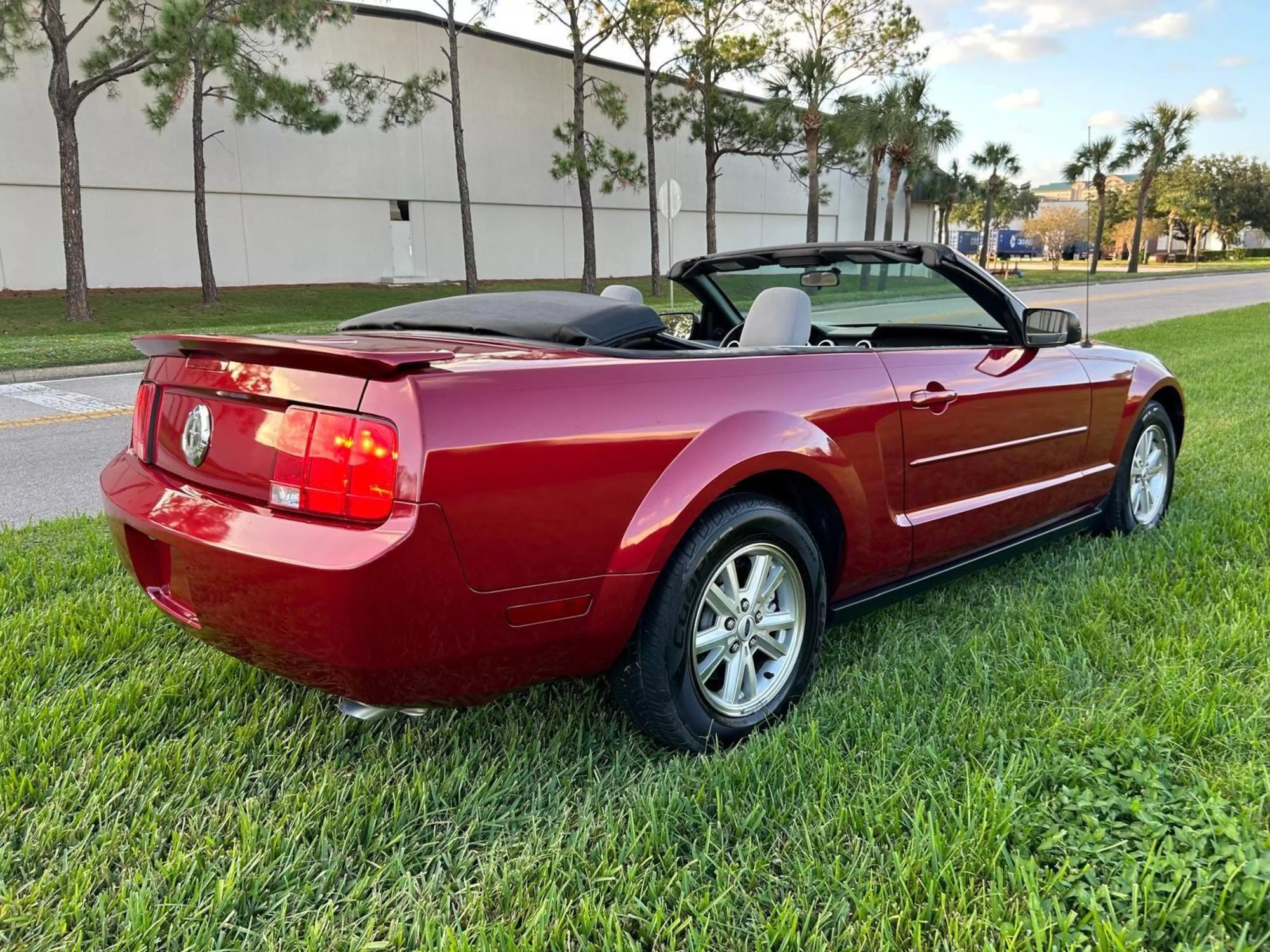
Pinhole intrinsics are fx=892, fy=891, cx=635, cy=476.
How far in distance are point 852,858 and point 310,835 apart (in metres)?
1.22

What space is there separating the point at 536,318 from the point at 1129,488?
2933 mm

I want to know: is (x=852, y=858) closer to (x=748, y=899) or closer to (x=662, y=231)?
(x=748, y=899)

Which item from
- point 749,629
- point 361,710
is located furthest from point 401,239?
point 361,710

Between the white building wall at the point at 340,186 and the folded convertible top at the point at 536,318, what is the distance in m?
24.1

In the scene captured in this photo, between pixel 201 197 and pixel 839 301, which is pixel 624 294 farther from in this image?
pixel 201 197

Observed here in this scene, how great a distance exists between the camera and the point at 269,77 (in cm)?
1748

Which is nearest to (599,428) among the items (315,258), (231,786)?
(231,786)

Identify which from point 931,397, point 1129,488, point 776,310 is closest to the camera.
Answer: point 931,397

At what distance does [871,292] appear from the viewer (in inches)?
143

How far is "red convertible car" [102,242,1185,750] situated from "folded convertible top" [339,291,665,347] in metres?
0.01

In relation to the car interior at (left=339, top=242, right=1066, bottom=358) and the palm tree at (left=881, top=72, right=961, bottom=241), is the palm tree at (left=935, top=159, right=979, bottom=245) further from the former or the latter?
the car interior at (left=339, top=242, right=1066, bottom=358)

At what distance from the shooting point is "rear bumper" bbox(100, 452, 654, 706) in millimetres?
1833

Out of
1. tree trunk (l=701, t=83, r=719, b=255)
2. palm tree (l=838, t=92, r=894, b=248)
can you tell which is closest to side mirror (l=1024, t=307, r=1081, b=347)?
tree trunk (l=701, t=83, r=719, b=255)

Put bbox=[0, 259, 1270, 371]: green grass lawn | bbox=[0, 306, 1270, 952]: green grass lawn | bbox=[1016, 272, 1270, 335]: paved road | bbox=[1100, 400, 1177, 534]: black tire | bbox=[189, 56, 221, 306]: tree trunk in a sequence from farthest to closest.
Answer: bbox=[189, 56, 221, 306]: tree trunk, bbox=[1016, 272, 1270, 335]: paved road, bbox=[0, 259, 1270, 371]: green grass lawn, bbox=[1100, 400, 1177, 534]: black tire, bbox=[0, 306, 1270, 952]: green grass lawn
